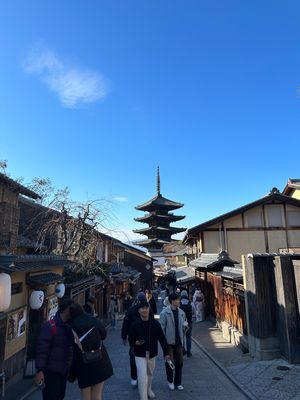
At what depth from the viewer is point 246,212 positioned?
24.2 metres

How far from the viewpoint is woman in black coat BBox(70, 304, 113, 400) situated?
14.1ft

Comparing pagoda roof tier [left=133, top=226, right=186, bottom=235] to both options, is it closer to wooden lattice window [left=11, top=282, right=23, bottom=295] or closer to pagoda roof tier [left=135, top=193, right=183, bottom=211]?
pagoda roof tier [left=135, top=193, right=183, bottom=211]

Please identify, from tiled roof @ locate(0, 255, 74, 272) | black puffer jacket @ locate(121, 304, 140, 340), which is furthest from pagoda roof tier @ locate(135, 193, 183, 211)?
black puffer jacket @ locate(121, 304, 140, 340)

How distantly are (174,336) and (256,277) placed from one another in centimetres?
335

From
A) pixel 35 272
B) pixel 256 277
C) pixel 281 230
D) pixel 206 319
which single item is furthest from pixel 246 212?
pixel 35 272

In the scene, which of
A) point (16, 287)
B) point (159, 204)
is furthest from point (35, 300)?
point (159, 204)

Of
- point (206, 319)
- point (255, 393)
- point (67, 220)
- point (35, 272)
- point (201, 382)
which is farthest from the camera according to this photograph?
point (206, 319)

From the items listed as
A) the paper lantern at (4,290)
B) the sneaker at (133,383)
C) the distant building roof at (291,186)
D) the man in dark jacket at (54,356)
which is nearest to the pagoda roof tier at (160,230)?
the distant building roof at (291,186)

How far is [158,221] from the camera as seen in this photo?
4728cm

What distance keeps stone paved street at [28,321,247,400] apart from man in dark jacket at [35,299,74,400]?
227 centimetres

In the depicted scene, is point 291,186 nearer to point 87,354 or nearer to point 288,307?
point 288,307

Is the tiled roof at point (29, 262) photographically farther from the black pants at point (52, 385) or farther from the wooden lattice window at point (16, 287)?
the black pants at point (52, 385)

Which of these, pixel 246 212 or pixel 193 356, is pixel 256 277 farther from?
pixel 246 212

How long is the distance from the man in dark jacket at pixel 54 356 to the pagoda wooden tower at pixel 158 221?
41.6 metres
